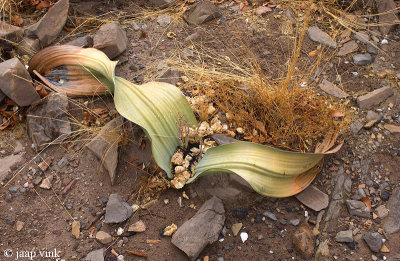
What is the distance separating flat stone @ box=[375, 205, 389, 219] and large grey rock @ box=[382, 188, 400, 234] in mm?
15

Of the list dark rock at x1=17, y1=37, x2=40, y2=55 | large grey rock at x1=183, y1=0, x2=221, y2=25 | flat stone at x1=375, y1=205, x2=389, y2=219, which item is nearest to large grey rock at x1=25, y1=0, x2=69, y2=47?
dark rock at x1=17, y1=37, x2=40, y2=55

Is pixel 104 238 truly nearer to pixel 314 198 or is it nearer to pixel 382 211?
pixel 314 198

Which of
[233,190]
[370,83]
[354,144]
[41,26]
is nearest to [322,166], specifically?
[354,144]

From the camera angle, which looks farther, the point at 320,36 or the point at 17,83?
the point at 320,36

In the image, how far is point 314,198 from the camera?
6.42ft

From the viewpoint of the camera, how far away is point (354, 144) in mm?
2139

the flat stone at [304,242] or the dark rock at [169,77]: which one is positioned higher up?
the dark rock at [169,77]

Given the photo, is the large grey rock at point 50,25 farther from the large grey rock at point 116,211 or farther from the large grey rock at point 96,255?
the large grey rock at point 96,255

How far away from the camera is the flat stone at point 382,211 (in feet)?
6.28

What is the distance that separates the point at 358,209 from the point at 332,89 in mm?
749

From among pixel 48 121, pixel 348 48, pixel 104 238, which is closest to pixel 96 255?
pixel 104 238

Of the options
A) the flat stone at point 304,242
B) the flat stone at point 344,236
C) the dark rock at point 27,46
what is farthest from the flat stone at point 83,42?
the flat stone at point 344,236

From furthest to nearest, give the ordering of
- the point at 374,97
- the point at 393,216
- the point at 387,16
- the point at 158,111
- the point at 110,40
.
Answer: the point at 387,16, the point at 110,40, the point at 374,97, the point at 158,111, the point at 393,216

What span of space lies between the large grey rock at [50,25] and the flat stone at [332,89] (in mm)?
1652
